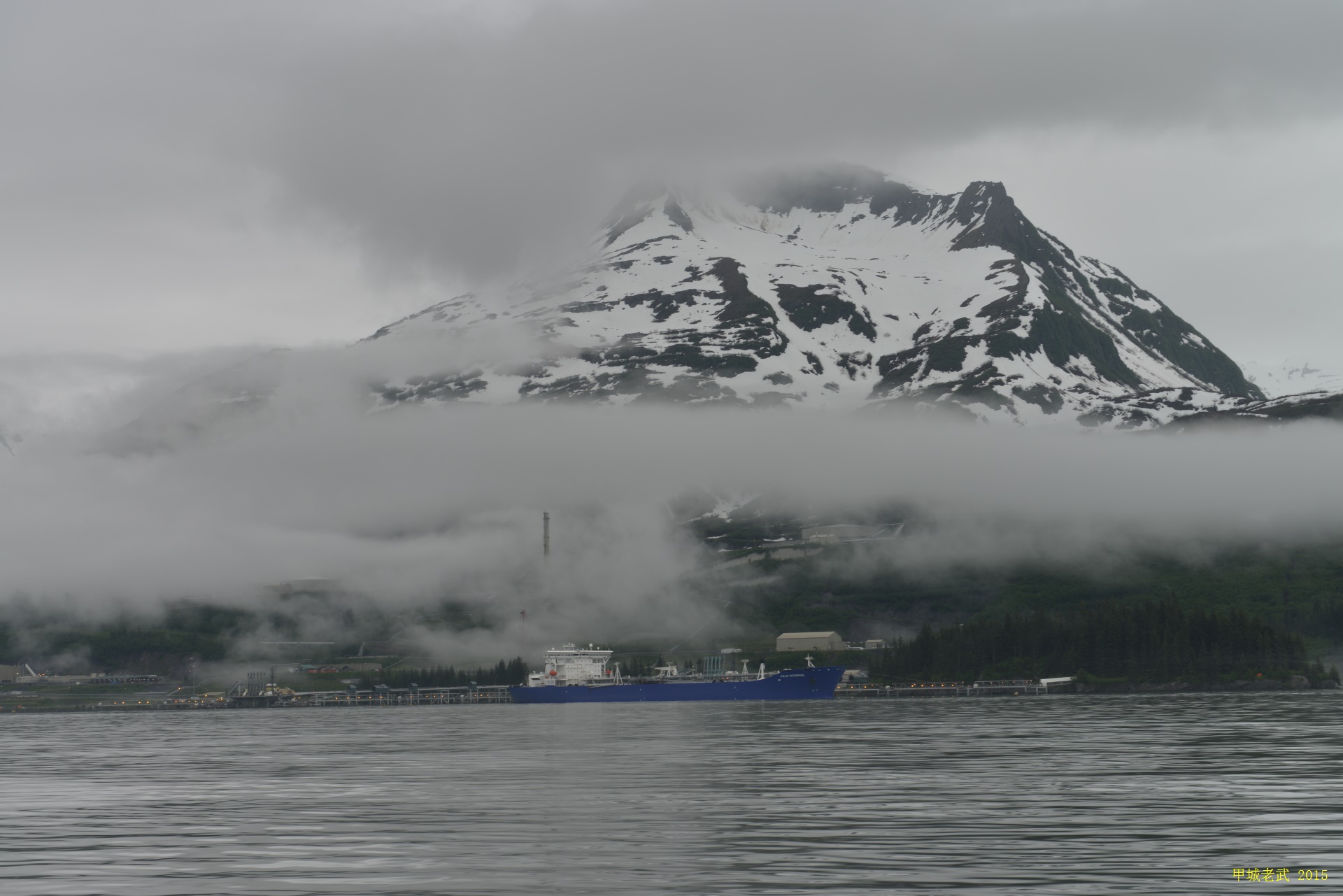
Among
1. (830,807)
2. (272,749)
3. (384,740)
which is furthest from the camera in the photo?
(384,740)

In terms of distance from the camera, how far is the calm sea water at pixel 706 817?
40.5 meters

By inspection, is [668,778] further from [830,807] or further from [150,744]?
[150,744]

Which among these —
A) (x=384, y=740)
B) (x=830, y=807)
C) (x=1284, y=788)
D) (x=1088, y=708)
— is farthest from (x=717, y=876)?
(x=1088, y=708)

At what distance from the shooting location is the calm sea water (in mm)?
40469

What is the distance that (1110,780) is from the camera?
68.3 m

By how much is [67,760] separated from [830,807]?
3367 inches

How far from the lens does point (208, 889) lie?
131 feet

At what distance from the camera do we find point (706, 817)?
5719cm

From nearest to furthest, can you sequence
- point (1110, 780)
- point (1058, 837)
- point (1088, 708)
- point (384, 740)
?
point (1058, 837) < point (1110, 780) < point (384, 740) < point (1088, 708)

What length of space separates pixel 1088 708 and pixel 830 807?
137m

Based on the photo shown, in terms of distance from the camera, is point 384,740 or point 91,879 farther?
point 384,740

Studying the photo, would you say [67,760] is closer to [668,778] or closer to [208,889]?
[668,778]

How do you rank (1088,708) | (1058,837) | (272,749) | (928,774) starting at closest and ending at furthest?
(1058,837)
(928,774)
(272,749)
(1088,708)

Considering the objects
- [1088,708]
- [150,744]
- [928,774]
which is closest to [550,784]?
[928,774]
